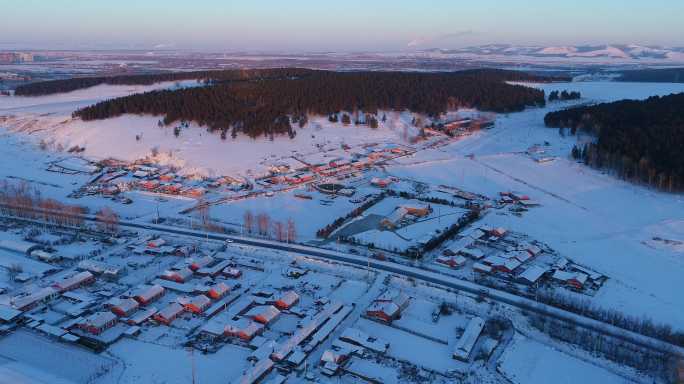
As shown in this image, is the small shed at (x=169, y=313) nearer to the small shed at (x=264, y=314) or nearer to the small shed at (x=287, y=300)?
the small shed at (x=264, y=314)

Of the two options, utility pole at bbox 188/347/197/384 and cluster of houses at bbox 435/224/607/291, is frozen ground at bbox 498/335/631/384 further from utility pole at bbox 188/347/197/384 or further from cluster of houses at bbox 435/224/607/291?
utility pole at bbox 188/347/197/384

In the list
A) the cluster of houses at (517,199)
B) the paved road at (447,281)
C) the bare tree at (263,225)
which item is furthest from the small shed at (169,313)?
the cluster of houses at (517,199)

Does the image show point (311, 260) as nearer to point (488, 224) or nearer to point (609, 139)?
point (488, 224)

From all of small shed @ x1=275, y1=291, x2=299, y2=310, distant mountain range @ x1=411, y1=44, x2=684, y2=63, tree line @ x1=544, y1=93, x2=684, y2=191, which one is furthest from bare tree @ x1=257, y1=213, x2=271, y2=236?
distant mountain range @ x1=411, y1=44, x2=684, y2=63

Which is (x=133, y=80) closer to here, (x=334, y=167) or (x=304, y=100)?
(x=304, y=100)

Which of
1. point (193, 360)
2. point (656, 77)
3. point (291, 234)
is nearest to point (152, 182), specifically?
point (291, 234)

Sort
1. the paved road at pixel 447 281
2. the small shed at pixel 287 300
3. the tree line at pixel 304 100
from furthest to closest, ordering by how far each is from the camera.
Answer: the tree line at pixel 304 100 → the small shed at pixel 287 300 → the paved road at pixel 447 281
